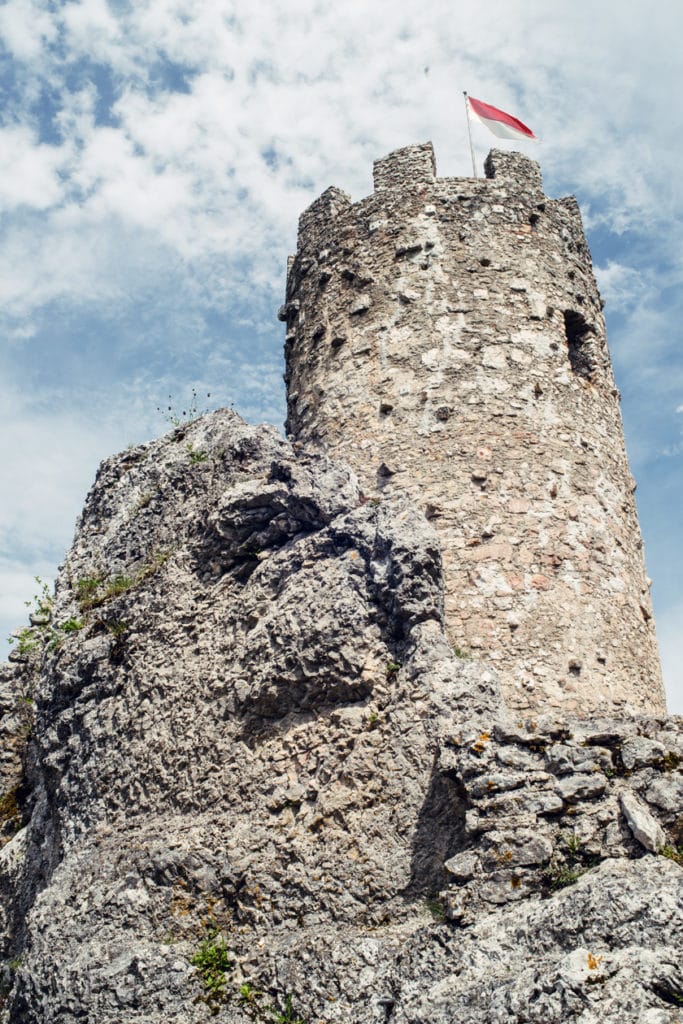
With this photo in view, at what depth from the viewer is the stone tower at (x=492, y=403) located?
30.7 feet

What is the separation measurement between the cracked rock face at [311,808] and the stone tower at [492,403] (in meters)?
0.88

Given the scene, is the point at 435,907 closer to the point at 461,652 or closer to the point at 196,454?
the point at 461,652

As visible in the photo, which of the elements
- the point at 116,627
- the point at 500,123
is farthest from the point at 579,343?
the point at 116,627

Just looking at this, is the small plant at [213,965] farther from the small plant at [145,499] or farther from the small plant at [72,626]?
the small plant at [145,499]

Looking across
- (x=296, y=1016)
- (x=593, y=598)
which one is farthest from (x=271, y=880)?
(x=593, y=598)

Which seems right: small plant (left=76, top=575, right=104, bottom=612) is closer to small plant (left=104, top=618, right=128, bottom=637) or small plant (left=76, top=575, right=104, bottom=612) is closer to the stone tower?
small plant (left=104, top=618, right=128, bottom=637)

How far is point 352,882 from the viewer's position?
7.39m

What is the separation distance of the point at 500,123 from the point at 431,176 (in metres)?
2.27

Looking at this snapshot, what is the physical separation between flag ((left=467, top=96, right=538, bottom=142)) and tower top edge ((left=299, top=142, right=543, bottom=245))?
136 cm

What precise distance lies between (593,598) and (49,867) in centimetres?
570

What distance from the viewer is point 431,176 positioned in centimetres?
1204

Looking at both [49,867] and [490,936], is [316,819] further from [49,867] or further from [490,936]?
[49,867]

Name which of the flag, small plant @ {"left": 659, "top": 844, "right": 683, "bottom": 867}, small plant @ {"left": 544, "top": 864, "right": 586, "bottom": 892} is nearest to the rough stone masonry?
small plant @ {"left": 544, "top": 864, "right": 586, "bottom": 892}

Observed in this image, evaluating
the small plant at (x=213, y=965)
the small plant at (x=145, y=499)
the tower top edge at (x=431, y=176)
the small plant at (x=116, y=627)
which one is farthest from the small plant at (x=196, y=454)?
the small plant at (x=213, y=965)
